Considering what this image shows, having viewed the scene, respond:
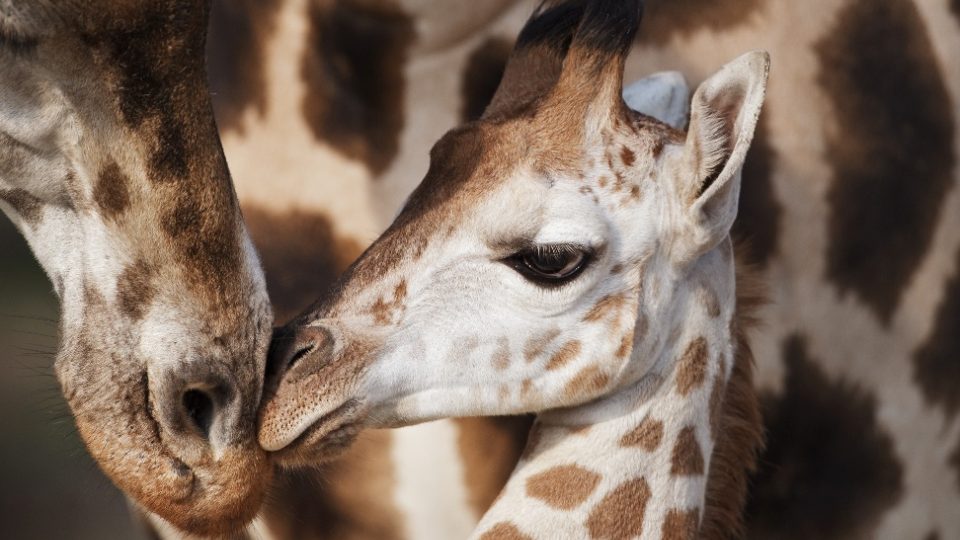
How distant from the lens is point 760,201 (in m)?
3.15

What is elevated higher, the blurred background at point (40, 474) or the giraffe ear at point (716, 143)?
the giraffe ear at point (716, 143)

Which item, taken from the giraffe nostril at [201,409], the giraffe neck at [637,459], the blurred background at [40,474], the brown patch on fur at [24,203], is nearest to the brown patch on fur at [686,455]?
the giraffe neck at [637,459]

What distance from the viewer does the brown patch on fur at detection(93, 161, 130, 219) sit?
215 cm

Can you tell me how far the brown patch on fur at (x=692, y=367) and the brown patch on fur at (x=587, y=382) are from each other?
0.16m

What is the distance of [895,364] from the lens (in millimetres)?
3273

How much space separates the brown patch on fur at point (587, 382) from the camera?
2371 mm

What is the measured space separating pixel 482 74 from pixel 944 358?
4.42ft

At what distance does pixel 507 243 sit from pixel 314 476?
97 centimetres

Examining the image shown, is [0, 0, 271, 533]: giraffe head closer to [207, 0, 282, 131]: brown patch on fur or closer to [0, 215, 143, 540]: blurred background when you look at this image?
[207, 0, 282, 131]: brown patch on fur

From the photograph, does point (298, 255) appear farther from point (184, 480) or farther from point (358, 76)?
point (184, 480)

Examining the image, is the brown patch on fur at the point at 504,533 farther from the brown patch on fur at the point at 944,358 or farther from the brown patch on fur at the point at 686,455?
the brown patch on fur at the point at 944,358

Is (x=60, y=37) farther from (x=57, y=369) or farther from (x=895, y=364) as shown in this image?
(x=895, y=364)

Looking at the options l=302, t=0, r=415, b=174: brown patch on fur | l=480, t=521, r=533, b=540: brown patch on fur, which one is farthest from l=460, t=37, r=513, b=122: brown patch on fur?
l=480, t=521, r=533, b=540: brown patch on fur

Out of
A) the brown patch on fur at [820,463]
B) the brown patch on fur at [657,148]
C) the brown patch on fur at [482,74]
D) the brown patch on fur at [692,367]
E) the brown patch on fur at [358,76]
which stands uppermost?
the brown patch on fur at [358,76]
